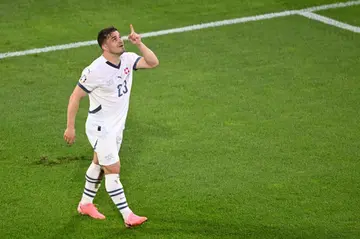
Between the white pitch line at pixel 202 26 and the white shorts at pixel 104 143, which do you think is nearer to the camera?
the white shorts at pixel 104 143

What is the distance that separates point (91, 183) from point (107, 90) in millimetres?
992

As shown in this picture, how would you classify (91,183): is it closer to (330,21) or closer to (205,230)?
(205,230)

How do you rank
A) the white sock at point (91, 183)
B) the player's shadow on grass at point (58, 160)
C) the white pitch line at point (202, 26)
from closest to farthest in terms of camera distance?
1. the white sock at point (91, 183)
2. the player's shadow on grass at point (58, 160)
3. the white pitch line at point (202, 26)

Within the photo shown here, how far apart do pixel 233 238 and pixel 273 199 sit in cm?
91

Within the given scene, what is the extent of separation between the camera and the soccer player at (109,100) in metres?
8.77

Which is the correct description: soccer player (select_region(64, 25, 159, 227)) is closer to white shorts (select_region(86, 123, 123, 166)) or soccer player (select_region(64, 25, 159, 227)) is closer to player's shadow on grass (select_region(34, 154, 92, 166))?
white shorts (select_region(86, 123, 123, 166))

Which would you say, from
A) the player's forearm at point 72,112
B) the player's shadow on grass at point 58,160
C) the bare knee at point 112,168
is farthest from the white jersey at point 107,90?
the player's shadow on grass at point 58,160

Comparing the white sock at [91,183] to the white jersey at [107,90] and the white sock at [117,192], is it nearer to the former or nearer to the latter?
the white sock at [117,192]

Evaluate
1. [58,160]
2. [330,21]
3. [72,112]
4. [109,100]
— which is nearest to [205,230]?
[109,100]

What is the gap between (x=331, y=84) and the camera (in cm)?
1267

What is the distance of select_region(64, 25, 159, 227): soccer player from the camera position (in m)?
8.77

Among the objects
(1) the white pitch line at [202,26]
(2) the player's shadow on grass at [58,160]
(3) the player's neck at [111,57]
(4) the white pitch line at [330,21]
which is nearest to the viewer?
(3) the player's neck at [111,57]

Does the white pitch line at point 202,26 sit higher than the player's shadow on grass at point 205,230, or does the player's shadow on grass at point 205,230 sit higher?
the white pitch line at point 202,26

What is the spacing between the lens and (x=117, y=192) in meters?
8.96
